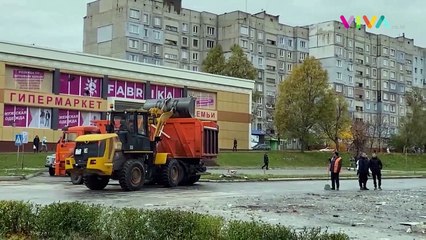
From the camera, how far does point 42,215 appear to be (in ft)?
28.7

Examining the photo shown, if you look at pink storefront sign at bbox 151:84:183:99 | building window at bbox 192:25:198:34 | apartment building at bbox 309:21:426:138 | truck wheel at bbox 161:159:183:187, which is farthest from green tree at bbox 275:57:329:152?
truck wheel at bbox 161:159:183:187

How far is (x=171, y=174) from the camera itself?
82.1 ft

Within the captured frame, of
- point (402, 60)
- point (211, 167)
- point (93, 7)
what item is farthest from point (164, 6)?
point (402, 60)

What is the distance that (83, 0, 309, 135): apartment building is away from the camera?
87.8 meters

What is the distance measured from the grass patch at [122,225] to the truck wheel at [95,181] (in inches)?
548

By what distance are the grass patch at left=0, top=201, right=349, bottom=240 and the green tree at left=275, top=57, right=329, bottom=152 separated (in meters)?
60.7

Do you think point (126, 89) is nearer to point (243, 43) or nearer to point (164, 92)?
point (164, 92)

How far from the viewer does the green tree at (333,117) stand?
6825 centimetres

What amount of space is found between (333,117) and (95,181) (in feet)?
164

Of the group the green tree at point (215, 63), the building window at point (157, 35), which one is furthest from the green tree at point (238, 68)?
the building window at point (157, 35)

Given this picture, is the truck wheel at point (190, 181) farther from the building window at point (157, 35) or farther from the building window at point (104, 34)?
the building window at point (157, 35)

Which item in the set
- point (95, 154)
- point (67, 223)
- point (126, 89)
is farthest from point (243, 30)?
point (67, 223)

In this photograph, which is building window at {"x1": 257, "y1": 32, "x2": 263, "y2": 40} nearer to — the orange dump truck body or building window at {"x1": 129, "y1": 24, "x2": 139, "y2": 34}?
building window at {"x1": 129, "y1": 24, "x2": 139, "y2": 34}

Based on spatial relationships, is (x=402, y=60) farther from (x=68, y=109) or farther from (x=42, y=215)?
(x=42, y=215)
